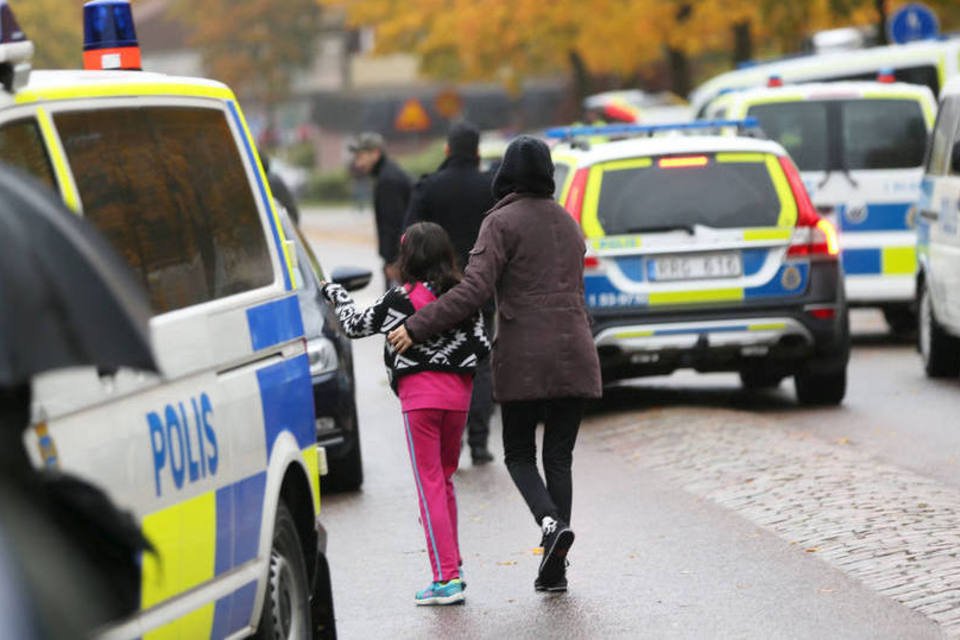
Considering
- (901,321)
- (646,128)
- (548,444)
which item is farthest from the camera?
(901,321)

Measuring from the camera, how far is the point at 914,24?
83.8 feet

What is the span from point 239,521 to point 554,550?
2809 millimetres

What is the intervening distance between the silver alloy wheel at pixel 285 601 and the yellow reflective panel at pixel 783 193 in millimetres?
7866

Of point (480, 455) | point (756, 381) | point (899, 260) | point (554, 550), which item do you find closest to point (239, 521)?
point (554, 550)

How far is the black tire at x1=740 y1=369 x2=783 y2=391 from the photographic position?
1504 cm

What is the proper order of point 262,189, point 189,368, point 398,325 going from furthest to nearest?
point 398,325 → point 262,189 → point 189,368

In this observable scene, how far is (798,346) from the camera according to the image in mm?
13766

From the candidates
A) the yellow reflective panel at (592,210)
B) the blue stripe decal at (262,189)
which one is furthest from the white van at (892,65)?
the blue stripe decal at (262,189)

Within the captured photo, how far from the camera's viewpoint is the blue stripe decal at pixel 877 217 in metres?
18.2

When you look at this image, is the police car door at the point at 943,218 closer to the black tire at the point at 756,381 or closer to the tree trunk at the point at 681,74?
the black tire at the point at 756,381

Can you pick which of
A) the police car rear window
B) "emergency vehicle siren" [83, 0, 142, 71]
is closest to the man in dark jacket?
the police car rear window

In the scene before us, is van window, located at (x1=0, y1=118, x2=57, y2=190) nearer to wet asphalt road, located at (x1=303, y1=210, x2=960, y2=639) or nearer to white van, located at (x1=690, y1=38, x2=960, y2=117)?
wet asphalt road, located at (x1=303, y1=210, x2=960, y2=639)

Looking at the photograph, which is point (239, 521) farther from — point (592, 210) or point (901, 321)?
point (901, 321)

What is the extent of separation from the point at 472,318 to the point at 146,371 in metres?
5.19
